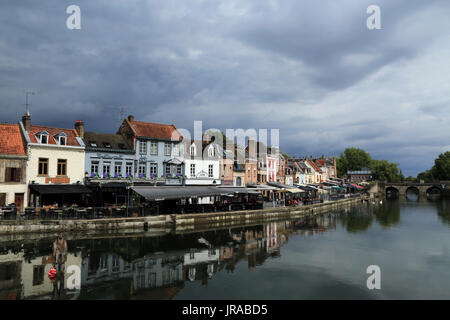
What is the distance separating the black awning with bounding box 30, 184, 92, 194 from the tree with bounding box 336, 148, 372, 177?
123210mm

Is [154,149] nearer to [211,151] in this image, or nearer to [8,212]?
[211,151]

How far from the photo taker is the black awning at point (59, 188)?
91.1ft

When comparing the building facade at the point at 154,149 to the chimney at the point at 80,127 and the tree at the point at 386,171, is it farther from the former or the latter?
the tree at the point at 386,171

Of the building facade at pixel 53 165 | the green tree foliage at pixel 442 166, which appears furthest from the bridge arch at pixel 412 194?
the building facade at pixel 53 165

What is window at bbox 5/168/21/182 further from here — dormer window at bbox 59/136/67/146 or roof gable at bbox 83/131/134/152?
roof gable at bbox 83/131/134/152

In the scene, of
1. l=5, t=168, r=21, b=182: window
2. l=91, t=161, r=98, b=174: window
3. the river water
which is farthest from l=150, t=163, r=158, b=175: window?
l=5, t=168, r=21, b=182: window

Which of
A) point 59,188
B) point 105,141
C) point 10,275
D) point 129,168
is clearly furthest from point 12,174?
point 10,275

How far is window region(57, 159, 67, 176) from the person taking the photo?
30.6 meters

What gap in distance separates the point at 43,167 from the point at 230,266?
21743 millimetres

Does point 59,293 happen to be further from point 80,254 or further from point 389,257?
point 389,257
